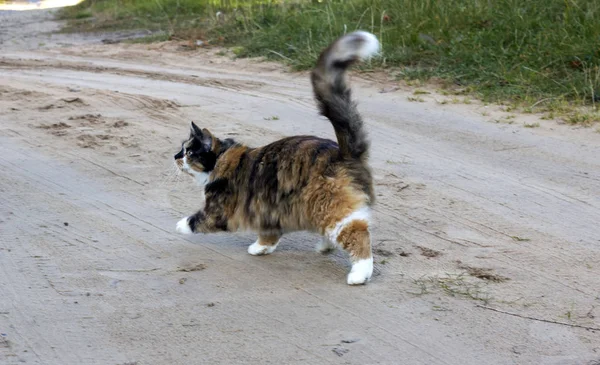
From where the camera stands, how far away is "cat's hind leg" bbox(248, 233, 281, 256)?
5.56 m

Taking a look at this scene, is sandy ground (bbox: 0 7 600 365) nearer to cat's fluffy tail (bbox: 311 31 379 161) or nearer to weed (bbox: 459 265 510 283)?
weed (bbox: 459 265 510 283)

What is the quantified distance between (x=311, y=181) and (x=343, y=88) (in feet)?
1.93

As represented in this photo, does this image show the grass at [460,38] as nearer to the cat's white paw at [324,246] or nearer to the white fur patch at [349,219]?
A: the cat's white paw at [324,246]

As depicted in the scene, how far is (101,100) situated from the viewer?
10.0m

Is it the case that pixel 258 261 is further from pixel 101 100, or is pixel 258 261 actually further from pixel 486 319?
pixel 101 100

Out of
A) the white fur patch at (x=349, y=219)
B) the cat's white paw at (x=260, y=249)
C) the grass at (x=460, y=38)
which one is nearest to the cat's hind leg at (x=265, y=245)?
the cat's white paw at (x=260, y=249)

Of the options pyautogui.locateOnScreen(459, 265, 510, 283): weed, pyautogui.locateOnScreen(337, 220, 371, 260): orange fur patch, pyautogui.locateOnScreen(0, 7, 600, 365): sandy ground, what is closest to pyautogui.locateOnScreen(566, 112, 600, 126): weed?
pyautogui.locateOnScreen(0, 7, 600, 365): sandy ground

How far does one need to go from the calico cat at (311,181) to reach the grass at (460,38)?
4680 millimetres

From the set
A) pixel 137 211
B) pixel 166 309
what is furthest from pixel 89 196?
pixel 166 309

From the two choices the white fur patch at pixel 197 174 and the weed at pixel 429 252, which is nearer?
the weed at pixel 429 252

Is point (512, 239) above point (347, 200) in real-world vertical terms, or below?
below

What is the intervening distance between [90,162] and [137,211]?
1.53m

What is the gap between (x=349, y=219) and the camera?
493cm

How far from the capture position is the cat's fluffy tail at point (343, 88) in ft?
16.0
